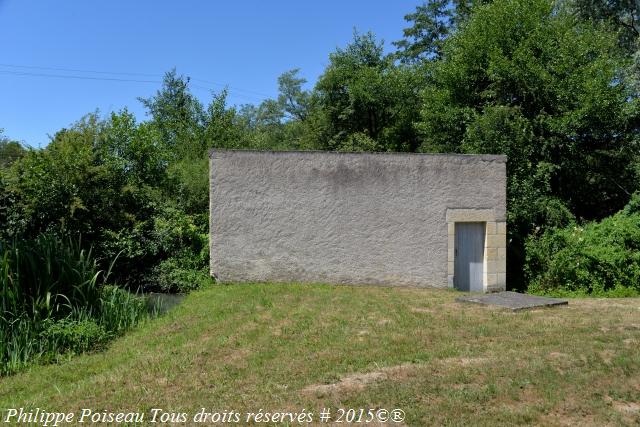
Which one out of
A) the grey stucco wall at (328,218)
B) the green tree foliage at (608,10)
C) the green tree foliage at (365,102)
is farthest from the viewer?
the green tree foliage at (365,102)

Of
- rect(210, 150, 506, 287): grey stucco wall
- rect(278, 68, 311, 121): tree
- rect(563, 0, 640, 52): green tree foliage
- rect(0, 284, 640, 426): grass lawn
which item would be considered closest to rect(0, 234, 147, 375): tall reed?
rect(0, 284, 640, 426): grass lawn

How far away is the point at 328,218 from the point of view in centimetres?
1215

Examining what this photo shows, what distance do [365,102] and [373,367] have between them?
20.5m

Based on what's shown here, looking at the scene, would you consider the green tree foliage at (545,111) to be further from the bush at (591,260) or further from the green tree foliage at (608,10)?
the green tree foliage at (608,10)

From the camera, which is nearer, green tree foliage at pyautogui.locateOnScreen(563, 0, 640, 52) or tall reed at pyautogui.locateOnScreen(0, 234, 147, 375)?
tall reed at pyautogui.locateOnScreen(0, 234, 147, 375)

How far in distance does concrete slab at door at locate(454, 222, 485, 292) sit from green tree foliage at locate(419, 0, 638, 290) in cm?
247

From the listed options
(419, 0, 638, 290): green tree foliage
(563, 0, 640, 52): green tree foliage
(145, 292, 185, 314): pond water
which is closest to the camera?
(145, 292, 185, 314): pond water

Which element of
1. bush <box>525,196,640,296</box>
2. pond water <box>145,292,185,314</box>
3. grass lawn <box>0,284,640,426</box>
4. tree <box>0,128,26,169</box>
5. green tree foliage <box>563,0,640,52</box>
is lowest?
pond water <box>145,292,185,314</box>

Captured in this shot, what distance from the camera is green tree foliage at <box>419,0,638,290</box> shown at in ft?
50.4

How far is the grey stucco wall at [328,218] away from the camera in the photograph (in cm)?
1212

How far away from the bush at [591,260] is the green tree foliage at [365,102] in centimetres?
1107

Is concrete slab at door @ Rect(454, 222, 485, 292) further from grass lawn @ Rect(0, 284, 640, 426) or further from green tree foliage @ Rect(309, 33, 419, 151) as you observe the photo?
green tree foliage @ Rect(309, 33, 419, 151)

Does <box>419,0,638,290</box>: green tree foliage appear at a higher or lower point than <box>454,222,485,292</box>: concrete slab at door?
higher

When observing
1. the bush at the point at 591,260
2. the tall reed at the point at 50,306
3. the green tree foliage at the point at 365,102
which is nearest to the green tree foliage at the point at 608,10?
the green tree foliage at the point at 365,102
